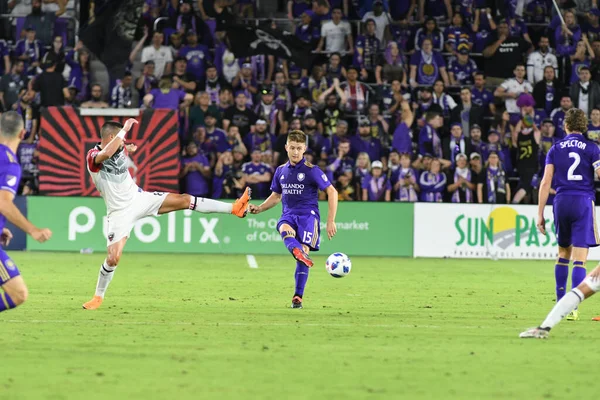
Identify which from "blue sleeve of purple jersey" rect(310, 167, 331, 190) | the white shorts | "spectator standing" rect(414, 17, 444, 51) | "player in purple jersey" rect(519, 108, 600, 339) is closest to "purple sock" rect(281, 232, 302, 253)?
"blue sleeve of purple jersey" rect(310, 167, 331, 190)

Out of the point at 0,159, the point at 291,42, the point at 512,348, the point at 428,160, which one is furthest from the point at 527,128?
the point at 0,159

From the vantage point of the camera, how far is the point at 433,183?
24688 mm

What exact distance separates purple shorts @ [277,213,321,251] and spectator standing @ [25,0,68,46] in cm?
1678

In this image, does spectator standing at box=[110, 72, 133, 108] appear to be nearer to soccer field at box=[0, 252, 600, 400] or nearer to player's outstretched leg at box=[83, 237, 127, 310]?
soccer field at box=[0, 252, 600, 400]

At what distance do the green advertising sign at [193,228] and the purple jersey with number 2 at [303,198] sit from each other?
34.8 ft

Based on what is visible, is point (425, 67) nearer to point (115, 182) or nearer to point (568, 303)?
point (115, 182)

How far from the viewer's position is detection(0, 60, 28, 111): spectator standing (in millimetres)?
26344

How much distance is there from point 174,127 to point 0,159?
16221 millimetres

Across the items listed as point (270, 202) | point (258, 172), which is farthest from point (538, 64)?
point (270, 202)

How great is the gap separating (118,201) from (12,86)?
14795 millimetres

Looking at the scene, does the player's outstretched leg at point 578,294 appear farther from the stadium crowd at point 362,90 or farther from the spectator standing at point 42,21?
the spectator standing at point 42,21

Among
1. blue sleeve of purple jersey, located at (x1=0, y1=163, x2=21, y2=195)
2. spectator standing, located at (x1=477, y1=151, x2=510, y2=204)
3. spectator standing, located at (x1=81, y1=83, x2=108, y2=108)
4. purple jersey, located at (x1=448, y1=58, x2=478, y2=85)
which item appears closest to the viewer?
blue sleeve of purple jersey, located at (x1=0, y1=163, x2=21, y2=195)

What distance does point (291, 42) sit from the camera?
27578 millimetres

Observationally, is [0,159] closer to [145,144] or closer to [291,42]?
[145,144]
